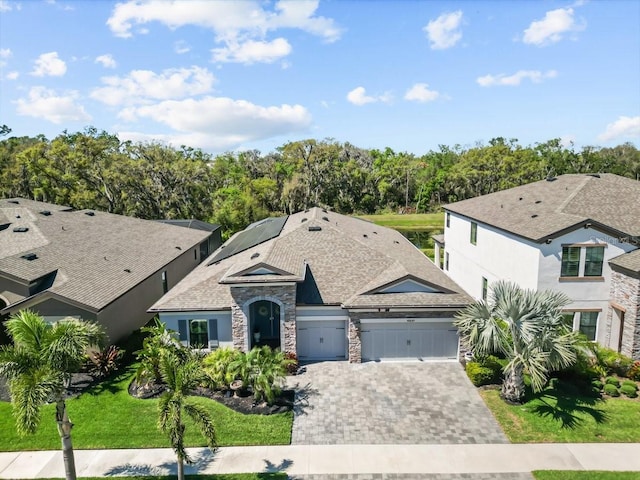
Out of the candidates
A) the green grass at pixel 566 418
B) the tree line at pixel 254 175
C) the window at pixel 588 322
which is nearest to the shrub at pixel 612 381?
the green grass at pixel 566 418

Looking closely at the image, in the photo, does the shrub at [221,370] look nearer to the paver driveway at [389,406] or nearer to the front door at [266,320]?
the paver driveway at [389,406]

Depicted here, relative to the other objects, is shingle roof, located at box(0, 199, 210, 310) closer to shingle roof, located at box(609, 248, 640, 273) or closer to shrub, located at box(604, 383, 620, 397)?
shrub, located at box(604, 383, 620, 397)

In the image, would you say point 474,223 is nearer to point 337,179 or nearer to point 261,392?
point 261,392

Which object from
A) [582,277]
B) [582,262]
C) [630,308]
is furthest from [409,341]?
[630,308]

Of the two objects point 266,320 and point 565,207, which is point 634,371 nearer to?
point 565,207

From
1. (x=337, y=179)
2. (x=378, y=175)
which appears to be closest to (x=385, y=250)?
(x=337, y=179)
